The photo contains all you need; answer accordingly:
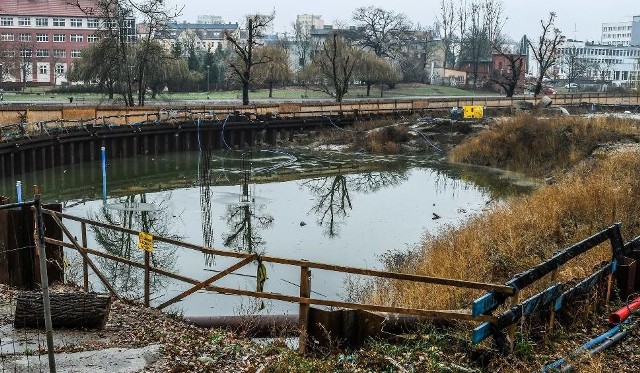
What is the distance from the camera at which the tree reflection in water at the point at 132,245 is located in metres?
16.0

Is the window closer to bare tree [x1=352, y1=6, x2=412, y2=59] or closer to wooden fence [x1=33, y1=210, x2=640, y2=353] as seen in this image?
bare tree [x1=352, y1=6, x2=412, y2=59]

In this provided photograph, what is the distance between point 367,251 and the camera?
20.1 meters

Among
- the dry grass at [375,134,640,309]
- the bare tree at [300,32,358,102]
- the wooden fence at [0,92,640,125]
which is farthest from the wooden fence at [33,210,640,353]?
the bare tree at [300,32,358,102]

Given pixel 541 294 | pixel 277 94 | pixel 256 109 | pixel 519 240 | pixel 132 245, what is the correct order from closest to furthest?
pixel 541 294, pixel 519 240, pixel 132 245, pixel 256 109, pixel 277 94

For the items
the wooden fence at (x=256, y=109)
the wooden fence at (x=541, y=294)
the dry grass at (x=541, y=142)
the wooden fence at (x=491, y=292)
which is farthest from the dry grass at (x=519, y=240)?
the wooden fence at (x=256, y=109)

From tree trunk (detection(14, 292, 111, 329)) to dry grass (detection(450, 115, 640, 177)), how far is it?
28655 millimetres

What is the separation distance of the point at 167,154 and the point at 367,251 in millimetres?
24232

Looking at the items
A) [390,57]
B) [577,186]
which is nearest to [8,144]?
[577,186]

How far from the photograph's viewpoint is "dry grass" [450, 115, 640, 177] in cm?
3672

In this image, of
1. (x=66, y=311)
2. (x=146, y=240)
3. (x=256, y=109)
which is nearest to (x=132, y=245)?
(x=146, y=240)

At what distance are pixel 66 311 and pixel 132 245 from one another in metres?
10.3

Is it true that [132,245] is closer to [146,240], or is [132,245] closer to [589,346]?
[146,240]

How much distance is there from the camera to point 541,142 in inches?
1522

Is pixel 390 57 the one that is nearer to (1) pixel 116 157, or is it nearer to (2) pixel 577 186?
(1) pixel 116 157
